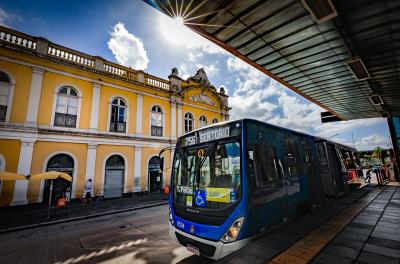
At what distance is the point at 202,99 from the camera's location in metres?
22.2

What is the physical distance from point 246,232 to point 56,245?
628 cm

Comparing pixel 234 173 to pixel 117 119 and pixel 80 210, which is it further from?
pixel 117 119

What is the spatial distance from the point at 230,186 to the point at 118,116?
46.6 feet

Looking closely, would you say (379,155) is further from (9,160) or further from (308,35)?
(9,160)

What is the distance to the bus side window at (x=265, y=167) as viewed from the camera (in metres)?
4.20

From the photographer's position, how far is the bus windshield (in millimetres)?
3953

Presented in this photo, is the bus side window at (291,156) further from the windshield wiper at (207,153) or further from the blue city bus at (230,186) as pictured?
the windshield wiper at (207,153)

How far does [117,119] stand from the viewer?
51.4 ft

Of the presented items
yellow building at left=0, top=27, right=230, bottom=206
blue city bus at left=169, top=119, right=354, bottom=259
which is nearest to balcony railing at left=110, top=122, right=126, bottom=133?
yellow building at left=0, top=27, right=230, bottom=206

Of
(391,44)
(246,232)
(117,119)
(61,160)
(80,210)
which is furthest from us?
(117,119)

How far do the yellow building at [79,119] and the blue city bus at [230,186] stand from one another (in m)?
11.4

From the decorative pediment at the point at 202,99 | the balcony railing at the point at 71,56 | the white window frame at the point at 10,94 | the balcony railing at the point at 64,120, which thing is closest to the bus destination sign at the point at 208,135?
the balcony railing at the point at 64,120

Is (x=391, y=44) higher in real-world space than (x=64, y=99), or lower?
lower

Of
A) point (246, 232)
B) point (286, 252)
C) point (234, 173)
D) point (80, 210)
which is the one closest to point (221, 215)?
point (246, 232)
